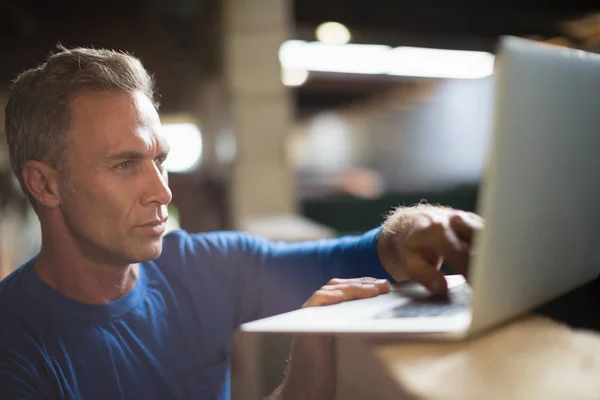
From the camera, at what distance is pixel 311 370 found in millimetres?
416

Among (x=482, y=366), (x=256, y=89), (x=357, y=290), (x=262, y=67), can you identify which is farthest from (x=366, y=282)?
(x=256, y=89)

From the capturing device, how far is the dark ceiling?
577 millimetres

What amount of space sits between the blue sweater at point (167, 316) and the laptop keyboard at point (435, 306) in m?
0.09

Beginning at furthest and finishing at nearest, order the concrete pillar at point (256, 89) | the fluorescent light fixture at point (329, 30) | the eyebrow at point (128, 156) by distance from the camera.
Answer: the fluorescent light fixture at point (329, 30) → the concrete pillar at point (256, 89) → the eyebrow at point (128, 156)

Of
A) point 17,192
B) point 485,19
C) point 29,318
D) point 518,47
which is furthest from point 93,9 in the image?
point 485,19

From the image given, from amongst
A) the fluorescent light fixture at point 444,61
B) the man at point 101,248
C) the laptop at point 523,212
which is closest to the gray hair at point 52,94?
the man at point 101,248

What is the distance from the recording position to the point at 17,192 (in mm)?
480

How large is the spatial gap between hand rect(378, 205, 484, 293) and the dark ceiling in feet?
0.51

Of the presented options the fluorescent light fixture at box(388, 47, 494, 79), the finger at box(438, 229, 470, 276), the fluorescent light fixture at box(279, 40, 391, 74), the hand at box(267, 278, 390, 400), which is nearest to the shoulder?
the hand at box(267, 278, 390, 400)

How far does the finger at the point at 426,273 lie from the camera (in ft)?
1.40

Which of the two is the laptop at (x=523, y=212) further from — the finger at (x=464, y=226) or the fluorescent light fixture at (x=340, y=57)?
the fluorescent light fixture at (x=340, y=57)

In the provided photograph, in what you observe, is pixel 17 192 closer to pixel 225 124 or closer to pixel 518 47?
pixel 518 47

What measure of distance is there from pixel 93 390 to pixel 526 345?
13.9 inches

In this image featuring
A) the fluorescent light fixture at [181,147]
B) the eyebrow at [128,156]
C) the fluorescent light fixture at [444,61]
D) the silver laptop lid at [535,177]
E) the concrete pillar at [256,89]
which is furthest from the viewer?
the concrete pillar at [256,89]
